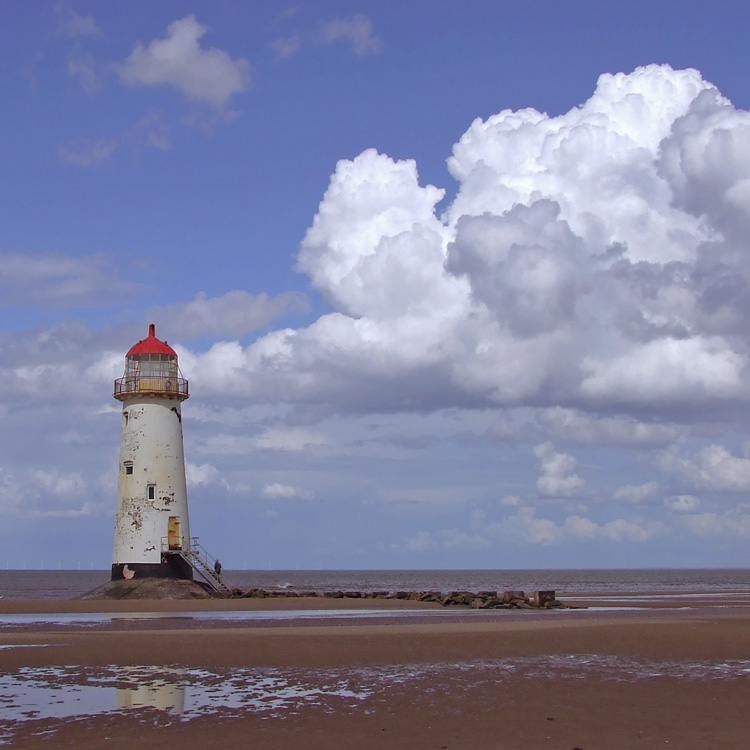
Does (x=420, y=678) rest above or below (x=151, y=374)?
below

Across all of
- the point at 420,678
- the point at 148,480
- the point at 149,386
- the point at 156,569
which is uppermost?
the point at 149,386

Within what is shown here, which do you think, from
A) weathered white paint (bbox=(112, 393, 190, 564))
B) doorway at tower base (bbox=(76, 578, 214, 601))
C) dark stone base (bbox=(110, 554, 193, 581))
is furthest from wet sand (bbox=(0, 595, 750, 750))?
weathered white paint (bbox=(112, 393, 190, 564))

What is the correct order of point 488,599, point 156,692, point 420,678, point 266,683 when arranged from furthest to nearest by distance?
point 488,599 < point 420,678 < point 266,683 < point 156,692

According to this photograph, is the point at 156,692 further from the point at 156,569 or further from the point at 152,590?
the point at 156,569

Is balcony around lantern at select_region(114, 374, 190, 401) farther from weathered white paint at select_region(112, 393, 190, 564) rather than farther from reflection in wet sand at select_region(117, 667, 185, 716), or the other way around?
reflection in wet sand at select_region(117, 667, 185, 716)

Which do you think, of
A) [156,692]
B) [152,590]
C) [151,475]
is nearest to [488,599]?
→ [152,590]

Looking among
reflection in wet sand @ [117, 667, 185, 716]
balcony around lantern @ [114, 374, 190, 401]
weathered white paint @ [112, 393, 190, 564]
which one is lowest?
reflection in wet sand @ [117, 667, 185, 716]

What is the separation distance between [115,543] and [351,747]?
3433 cm

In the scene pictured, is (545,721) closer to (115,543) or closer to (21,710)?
(21,710)

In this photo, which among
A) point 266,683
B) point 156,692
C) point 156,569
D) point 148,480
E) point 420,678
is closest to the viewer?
point 156,692

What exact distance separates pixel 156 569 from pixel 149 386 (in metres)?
7.78

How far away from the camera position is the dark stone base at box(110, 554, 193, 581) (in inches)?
1708

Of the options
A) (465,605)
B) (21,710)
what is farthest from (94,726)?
(465,605)

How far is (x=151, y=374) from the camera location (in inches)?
1751
